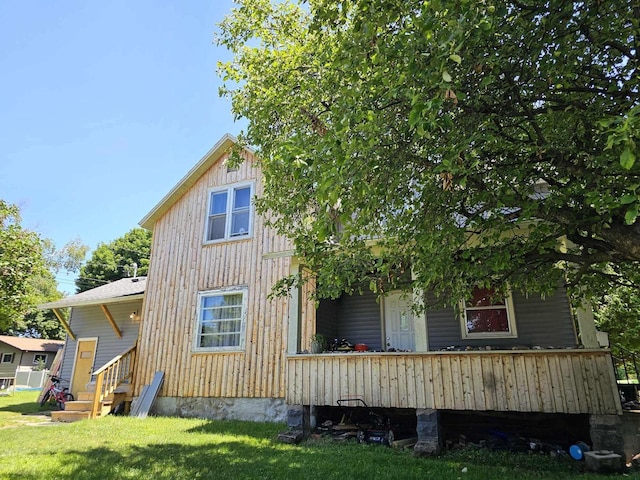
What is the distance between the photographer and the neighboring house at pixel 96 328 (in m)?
12.9

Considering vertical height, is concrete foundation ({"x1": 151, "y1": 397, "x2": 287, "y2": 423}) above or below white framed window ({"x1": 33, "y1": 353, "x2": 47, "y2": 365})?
below

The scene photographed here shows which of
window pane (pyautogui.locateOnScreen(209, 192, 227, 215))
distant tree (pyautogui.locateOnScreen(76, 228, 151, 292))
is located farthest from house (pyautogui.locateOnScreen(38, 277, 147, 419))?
distant tree (pyautogui.locateOnScreen(76, 228, 151, 292))

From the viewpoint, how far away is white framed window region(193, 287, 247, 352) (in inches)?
402

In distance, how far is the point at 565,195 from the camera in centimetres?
421

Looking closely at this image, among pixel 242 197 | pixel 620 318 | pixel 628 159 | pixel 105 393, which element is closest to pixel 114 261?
pixel 105 393

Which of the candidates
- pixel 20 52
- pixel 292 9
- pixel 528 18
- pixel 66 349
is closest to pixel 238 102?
pixel 292 9

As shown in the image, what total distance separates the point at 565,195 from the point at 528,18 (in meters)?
1.83

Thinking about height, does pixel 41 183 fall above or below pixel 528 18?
above

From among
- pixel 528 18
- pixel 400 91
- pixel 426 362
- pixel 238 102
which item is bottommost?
pixel 426 362

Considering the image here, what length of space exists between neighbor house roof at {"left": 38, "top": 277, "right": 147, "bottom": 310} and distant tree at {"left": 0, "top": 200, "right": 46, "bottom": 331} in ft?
2.42

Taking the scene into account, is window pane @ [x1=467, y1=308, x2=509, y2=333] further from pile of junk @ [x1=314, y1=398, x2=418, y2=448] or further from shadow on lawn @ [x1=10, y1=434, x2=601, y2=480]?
shadow on lawn @ [x1=10, y1=434, x2=601, y2=480]

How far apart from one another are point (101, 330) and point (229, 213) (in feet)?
22.1

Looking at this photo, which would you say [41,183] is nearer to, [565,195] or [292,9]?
[292,9]

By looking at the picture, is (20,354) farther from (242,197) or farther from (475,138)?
(475,138)
